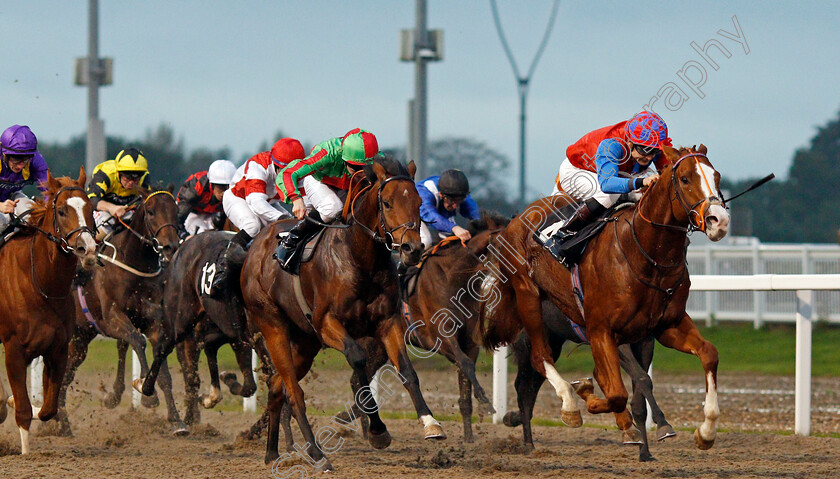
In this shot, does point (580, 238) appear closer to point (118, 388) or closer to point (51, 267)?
point (51, 267)

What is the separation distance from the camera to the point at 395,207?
18.3 ft

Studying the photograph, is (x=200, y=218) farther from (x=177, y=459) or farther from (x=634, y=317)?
(x=634, y=317)

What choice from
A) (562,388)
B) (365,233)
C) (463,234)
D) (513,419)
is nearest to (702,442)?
(562,388)

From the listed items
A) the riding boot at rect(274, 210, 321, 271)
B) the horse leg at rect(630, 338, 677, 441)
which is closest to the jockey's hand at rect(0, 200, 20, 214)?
the riding boot at rect(274, 210, 321, 271)

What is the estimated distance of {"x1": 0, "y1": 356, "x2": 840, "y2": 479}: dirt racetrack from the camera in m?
6.13

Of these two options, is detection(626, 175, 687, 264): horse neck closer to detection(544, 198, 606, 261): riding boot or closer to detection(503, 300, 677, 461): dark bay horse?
detection(544, 198, 606, 261): riding boot

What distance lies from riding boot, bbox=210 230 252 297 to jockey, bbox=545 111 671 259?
225cm

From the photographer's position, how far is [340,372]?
1330 cm

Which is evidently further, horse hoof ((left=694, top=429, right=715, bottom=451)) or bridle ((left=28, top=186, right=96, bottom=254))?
bridle ((left=28, top=186, right=96, bottom=254))

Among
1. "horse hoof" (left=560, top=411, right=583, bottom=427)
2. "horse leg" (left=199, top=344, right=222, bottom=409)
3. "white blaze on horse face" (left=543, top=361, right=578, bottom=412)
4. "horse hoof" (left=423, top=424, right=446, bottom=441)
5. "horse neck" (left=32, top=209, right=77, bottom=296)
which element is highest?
"horse neck" (left=32, top=209, right=77, bottom=296)

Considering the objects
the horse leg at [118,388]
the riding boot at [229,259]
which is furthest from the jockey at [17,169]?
the horse leg at [118,388]

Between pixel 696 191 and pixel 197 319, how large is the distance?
175 inches

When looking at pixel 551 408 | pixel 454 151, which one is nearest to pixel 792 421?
pixel 551 408

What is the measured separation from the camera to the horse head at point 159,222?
8.41 metres
